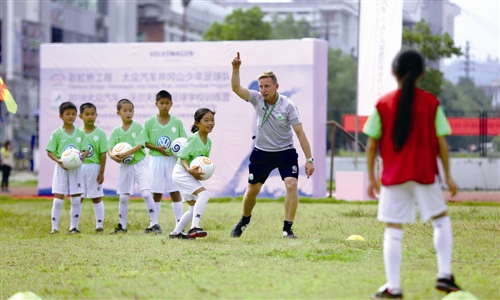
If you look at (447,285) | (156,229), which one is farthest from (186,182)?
(447,285)

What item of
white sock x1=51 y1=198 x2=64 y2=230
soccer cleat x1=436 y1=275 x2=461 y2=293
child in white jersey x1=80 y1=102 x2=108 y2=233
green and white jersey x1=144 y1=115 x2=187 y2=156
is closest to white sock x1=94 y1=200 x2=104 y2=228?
child in white jersey x1=80 y1=102 x2=108 y2=233

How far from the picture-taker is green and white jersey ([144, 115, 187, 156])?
13.9m

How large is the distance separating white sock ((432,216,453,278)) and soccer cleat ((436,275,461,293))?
0.18ft

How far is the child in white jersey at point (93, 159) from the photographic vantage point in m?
14.5

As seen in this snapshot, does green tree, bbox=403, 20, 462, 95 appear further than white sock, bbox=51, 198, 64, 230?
Yes

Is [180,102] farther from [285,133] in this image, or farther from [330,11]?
[330,11]

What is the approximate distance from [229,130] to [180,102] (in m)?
1.39

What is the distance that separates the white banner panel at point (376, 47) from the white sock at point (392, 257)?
13278mm

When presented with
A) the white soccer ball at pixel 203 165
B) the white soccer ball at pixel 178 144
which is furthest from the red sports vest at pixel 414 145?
the white soccer ball at pixel 178 144

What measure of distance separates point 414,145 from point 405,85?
0.40 m

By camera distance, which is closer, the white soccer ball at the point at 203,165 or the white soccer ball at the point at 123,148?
the white soccer ball at the point at 203,165

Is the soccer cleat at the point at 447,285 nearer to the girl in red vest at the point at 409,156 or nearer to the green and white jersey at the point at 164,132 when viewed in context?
the girl in red vest at the point at 409,156

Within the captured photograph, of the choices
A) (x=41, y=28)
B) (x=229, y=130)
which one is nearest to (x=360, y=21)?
(x=229, y=130)

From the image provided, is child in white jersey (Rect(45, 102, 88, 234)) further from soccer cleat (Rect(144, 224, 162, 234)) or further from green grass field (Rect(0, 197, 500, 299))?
soccer cleat (Rect(144, 224, 162, 234))
